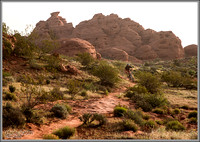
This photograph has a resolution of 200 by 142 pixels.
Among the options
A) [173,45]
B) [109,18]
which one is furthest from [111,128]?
[109,18]

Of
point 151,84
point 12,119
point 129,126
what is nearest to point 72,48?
point 151,84

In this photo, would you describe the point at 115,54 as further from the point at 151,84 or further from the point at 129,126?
the point at 129,126

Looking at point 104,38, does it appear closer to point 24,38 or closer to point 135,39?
point 135,39

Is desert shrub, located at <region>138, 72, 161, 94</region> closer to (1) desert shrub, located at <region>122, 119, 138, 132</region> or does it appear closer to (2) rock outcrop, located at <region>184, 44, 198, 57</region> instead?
(1) desert shrub, located at <region>122, 119, 138, 132</region>

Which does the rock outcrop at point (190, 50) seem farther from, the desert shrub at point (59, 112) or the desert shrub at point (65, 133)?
the desert shrub at point (65, 133)

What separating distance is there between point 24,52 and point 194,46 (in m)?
88.8

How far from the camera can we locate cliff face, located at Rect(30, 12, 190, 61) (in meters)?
76.1

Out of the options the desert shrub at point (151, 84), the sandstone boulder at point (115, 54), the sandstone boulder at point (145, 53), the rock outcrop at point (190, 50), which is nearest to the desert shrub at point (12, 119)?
the desert shrub at point (151, 84)

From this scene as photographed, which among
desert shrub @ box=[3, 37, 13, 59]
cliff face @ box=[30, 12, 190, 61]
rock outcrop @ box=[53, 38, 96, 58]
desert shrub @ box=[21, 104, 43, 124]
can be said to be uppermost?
cliff face @ box=[30, 12, 190, 61]

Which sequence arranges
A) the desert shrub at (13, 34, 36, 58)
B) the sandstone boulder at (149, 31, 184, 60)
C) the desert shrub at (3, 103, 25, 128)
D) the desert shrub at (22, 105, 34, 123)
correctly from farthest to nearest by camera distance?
the sandstone boulder at (149, 31, 184, 60), the desert shrub at (13, 34, 36, 58), the desert shrub at (22, 105, 34, 123), the desert shrub at (3, 103, 25, 128)

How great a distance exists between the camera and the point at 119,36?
88.9 metres

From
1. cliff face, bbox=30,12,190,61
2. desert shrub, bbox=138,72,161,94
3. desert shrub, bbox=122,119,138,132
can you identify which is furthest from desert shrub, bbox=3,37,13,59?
cliff face, bbox=30,12,190,61

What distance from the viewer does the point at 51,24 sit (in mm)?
92375

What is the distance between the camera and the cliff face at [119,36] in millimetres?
76125
